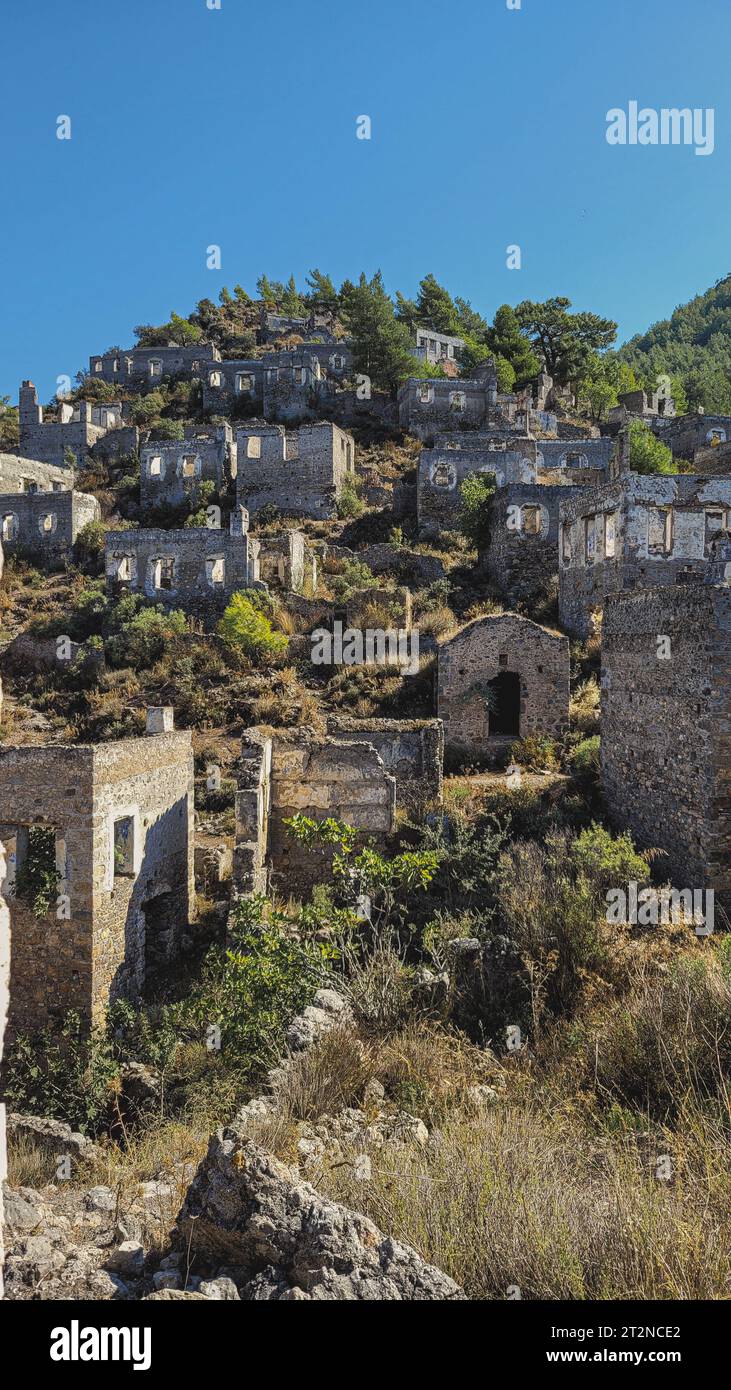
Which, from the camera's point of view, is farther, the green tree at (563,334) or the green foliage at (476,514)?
the green tree at (563,334)

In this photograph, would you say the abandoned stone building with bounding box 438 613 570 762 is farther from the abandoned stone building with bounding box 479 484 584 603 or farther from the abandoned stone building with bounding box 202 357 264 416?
the abandoned stone building with bounding box 202 357 264 416

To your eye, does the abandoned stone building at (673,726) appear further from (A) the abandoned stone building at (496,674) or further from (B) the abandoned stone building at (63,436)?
(B) the abandoned stone building at (63,436)

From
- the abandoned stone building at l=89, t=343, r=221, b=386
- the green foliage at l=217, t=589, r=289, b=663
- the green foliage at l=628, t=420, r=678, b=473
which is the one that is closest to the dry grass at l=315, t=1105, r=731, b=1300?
the green foliage at l=217, t=589, r=289, b=663

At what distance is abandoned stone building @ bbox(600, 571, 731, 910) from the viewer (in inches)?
368

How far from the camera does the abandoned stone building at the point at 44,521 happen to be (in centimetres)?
3216

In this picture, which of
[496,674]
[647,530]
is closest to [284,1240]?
[496,674]

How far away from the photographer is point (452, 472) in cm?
3069

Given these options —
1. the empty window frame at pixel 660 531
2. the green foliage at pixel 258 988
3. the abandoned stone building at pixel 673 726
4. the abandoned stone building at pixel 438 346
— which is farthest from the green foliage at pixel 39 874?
the abandoned stone building at pixel 438 346

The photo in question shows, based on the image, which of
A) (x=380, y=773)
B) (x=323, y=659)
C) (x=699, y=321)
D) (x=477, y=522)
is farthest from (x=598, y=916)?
(x=699, y=321)

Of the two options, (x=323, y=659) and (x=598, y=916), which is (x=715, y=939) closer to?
(x=598, y=916)

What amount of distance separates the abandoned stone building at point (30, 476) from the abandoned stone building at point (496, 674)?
81.8 feet

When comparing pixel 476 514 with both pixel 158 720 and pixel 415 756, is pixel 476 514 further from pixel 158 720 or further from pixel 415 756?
pixel 158 720

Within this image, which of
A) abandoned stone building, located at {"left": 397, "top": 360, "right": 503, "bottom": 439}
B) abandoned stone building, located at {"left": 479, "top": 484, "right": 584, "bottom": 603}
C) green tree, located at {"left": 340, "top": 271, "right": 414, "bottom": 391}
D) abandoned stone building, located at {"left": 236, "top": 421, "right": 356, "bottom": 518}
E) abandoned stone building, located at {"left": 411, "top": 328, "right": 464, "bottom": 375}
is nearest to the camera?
abandoned stone building, located at {"left": 479, "top": 484, "right": 584, "bottom": 603}

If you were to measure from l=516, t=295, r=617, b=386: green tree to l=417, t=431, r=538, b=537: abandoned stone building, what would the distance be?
23.5 meters
